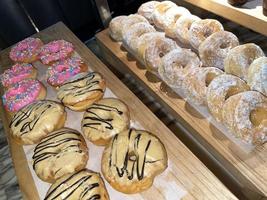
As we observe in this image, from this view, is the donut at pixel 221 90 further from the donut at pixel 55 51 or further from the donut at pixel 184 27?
the donut at pixel 55 51

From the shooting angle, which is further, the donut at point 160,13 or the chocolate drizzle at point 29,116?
the donut at point 160,13

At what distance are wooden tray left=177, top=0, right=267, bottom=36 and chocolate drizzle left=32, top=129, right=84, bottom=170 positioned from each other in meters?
0.87

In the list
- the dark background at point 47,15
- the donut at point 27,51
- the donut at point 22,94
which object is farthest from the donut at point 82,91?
the dark background at point 47,15

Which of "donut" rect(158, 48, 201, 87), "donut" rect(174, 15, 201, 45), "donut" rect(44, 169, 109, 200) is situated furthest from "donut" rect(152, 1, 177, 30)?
"donut" rect(44, 169, 109, 200)

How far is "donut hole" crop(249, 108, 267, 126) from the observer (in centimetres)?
102

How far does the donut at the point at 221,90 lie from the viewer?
1097 mm

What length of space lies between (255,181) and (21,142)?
98cm

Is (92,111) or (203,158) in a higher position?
(92,111)

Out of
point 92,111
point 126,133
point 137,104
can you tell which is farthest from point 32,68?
point 126,133

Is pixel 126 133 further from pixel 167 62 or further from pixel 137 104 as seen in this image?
pixel 167 62

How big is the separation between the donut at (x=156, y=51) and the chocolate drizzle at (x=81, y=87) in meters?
0.27

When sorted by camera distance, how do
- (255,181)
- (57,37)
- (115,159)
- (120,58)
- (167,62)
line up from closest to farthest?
(255,181) → (115,159) → (167,62) → (120,58) → (57,37)

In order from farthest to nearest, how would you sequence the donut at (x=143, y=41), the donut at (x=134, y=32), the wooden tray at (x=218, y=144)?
1. the donut at (x=134, y=32)
2. the donut at (x=143, y=41)
3. the wooden tray at (x=218, y=144)

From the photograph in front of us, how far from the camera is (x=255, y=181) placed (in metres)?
0.97
